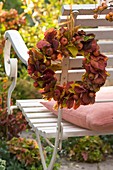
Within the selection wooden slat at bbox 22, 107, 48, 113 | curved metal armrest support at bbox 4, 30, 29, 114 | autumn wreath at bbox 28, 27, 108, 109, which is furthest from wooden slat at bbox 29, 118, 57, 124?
autumn wreath at bbox 28, 27, 108, 109

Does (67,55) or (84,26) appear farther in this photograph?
(84,26)

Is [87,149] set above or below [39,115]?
below

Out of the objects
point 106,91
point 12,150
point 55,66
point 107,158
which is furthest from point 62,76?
point 107,158

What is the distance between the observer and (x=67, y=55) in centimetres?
266

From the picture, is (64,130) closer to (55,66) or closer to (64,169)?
(55,66)

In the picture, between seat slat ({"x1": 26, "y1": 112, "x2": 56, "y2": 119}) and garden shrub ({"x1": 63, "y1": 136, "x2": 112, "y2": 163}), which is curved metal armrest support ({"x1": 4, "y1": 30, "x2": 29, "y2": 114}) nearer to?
seat slat ({"x1": 26, "y1": 112, "x2": 56, "y2": 119})

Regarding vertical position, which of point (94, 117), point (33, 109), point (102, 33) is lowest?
point (33, 109)

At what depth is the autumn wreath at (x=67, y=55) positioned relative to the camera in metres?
2.62

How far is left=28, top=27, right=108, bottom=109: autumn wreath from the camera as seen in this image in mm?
Answer: 2621

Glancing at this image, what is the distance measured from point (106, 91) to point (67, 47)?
2.99ft

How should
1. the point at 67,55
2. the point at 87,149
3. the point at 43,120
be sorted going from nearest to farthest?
1. the point at 67,55
2. the point at 43,120
3. the point at 87,149

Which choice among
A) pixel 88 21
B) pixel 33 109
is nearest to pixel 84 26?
pixel 88 21

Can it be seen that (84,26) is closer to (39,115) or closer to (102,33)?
(102,33)

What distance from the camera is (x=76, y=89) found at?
266 centimetres
